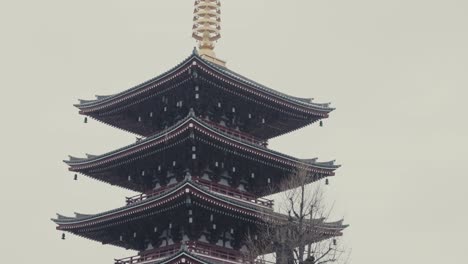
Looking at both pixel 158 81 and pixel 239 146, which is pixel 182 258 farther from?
pixel 158 81

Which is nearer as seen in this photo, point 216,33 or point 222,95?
point 222,95

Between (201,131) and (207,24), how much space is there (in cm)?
1376

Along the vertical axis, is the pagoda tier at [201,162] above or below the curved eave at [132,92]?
below

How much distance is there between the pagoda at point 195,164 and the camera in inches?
2031

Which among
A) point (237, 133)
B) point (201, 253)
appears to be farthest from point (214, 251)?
point (237, 133)

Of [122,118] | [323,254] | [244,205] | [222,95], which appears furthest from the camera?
[122,118]

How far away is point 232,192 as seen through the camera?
54.0m

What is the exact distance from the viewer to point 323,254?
44.7 meters

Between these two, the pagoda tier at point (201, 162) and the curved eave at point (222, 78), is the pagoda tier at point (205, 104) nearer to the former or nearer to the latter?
the curved eave at point (222, 78)

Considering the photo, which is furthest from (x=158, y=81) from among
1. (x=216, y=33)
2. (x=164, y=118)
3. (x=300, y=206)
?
(x=300, y=206)

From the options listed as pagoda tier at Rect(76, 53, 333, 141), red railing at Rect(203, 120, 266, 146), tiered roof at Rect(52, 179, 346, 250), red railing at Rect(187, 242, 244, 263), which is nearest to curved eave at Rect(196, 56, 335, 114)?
pagoda tier at Rect(76, 53, 333, 141)

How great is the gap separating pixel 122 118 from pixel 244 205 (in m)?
12.5

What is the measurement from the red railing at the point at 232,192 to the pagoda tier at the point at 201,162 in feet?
0.28

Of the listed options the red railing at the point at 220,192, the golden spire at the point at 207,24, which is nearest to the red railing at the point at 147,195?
the red railing at the point at 220,192
